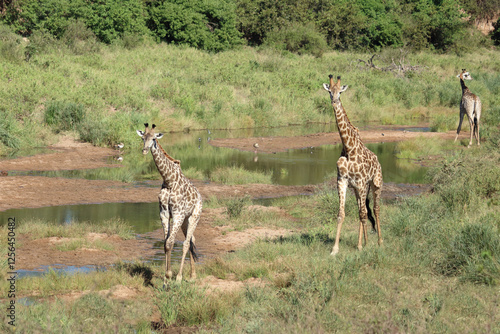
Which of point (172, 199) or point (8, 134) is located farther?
point (8, 134)

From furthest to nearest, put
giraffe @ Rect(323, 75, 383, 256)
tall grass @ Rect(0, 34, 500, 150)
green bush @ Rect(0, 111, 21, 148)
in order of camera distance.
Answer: tall grass @ Rect(0, 34, 500, 150) < green bush @ Rect(0, 111, 21, 148) < giraffe @ Rect(323, 75, 383, 256)

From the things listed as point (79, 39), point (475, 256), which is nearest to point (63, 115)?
point (79, 39)

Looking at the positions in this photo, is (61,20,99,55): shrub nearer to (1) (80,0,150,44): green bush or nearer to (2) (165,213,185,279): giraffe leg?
(1) (80,0,150,44): green bush

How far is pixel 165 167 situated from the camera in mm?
9328

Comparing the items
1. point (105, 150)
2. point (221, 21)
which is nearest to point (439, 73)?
point (221, 21)

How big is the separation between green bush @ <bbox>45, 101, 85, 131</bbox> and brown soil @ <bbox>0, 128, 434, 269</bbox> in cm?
106

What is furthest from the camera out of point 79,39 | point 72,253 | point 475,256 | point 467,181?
point 79,39

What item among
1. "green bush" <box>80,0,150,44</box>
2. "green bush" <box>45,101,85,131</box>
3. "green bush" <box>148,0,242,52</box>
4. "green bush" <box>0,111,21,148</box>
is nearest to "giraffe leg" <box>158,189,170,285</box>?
"green bush" <box>0,111,21,148</box>

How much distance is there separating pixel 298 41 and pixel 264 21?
159 inches

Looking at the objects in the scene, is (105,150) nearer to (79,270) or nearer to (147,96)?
(147,96)

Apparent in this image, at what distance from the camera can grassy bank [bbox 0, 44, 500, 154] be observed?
87.7 ft

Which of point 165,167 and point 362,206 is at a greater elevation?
point 165,167

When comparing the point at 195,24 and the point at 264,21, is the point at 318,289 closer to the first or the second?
the point at 195,24

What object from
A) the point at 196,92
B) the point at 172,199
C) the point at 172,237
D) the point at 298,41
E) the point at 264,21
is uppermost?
the point at 264,21
